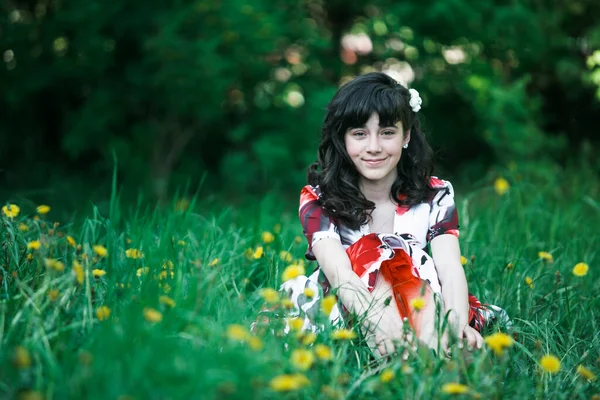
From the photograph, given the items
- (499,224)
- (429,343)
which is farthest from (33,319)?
(499,224)

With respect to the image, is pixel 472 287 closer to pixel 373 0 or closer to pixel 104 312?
pixel 104 312

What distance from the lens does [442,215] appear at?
7.47ft

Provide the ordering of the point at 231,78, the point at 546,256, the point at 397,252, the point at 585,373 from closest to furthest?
the point at 585,373 → the point at 397,252 → the point at 546,256 → the point at 231,78

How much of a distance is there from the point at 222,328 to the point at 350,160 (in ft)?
2.87

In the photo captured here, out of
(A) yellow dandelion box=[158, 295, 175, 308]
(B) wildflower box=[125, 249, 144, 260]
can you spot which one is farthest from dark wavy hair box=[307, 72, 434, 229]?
(A) yellow dandelion box=[158, 295, 175, 308]

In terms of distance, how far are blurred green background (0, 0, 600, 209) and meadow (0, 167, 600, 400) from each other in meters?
1.94

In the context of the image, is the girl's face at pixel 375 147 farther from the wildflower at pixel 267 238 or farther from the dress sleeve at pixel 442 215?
the wildflower at pixel 267 238

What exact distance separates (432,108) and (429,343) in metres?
5.64

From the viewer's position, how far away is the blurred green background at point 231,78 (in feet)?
15.7

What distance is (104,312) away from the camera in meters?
1.61

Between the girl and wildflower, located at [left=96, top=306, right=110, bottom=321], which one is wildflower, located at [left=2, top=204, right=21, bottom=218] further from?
the girl

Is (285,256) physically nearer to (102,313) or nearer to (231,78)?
(102,313)

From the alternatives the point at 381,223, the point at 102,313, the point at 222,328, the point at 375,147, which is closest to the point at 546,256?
the point at 381,223

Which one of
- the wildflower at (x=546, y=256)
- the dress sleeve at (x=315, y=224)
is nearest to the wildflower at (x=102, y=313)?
the dress sleeve at (x=315, y=224)
